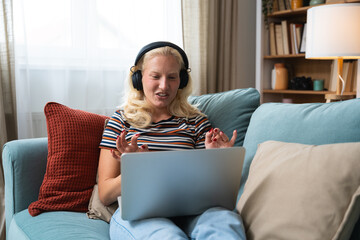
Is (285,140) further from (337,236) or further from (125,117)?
(125,117)

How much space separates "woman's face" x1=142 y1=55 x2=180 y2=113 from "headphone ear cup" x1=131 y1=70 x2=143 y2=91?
17 millimetres

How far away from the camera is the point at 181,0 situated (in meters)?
2.68

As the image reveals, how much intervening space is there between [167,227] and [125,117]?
582mm

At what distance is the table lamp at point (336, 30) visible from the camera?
6.64 ft

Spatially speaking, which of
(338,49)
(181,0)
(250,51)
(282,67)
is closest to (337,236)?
(338,49)

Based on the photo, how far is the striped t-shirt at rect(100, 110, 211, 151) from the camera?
4.48ft

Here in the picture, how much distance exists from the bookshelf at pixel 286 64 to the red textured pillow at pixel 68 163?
2006 mm

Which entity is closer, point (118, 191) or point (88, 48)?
point (118, 191)

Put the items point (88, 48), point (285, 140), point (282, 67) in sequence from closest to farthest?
point (285, 140), point (88, 48), point (282, 67)

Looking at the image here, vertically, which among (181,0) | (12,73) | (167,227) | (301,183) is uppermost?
(181,0)

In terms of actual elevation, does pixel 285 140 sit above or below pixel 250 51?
below

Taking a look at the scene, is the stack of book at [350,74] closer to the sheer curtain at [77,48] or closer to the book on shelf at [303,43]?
the book on shelf at [303,43]

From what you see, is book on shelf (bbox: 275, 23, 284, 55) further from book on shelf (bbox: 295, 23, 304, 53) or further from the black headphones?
the black headphones

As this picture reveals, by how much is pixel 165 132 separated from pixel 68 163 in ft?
1.27
